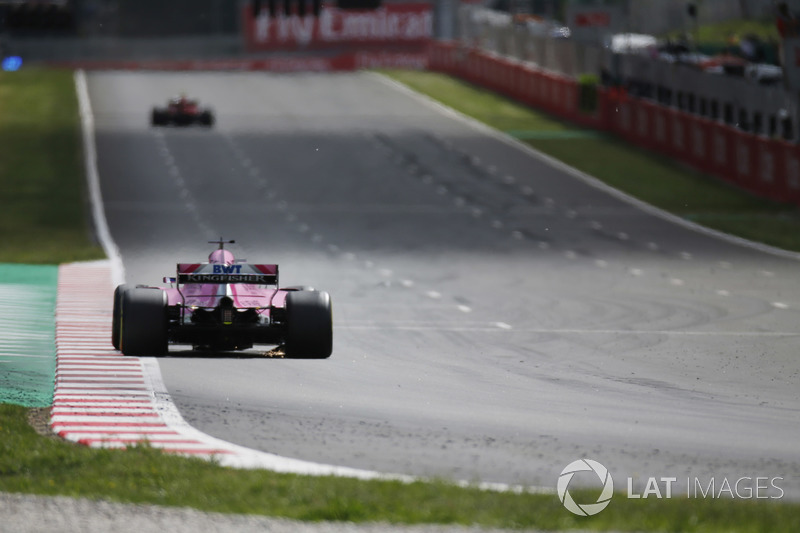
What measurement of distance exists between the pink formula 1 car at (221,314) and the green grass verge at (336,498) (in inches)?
176

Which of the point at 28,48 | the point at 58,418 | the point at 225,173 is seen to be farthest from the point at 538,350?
the point at 28,48

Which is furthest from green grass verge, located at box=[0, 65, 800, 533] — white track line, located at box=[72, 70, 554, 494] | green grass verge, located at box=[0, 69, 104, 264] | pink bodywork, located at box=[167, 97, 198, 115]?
pink bodywork, located at box=[167, 97, 198, 115]

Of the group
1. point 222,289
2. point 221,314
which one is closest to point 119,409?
point 221,314

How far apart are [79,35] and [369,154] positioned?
45.5 meters

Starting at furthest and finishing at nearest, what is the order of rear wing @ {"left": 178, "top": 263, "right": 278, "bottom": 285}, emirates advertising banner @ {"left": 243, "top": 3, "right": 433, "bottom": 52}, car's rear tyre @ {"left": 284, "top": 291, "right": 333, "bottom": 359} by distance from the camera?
1. emirates advertising banner @ {"left": 243, "top": 3, "right": 433, "bottom": 52}
2. rear wing @ {"left": 178, "top": 263, "right": 278, "bottom": 285}
3. car's rear tyre @ {"left": 284, "top": 291, "right": 333, "bottom": 359}

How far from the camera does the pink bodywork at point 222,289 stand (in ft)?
57.1

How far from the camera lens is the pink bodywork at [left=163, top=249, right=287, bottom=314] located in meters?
17.4

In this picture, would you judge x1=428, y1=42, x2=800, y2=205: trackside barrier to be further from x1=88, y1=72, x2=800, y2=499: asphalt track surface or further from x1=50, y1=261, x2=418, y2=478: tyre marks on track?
x1=50, y1=261, x2=418, y2=478: tyre marks on track

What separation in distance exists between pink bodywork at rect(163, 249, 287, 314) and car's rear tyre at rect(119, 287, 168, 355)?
323mm

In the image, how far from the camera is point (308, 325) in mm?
17547

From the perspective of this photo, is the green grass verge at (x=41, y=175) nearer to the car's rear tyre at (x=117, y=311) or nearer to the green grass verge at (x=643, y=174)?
the car's rear tyre at (x=117, y=311)

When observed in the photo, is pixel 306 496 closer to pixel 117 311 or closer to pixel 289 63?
pixel 117 311

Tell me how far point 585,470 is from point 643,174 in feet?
112

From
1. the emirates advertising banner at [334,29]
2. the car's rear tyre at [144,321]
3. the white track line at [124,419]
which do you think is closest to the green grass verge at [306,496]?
the white track line at [124,419]
